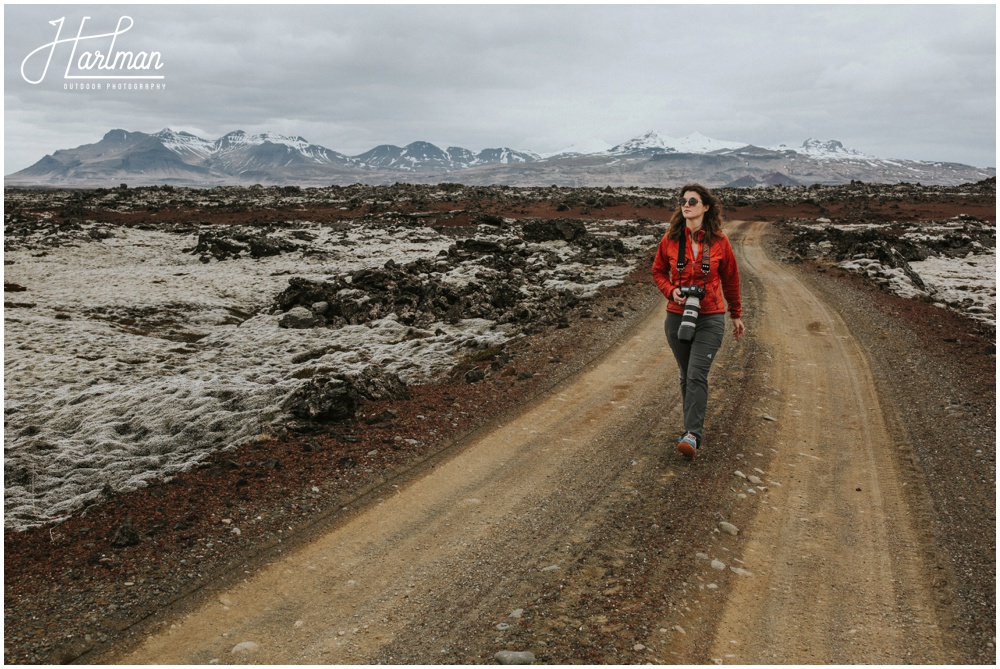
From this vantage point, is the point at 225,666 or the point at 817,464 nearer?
the point at 225,666

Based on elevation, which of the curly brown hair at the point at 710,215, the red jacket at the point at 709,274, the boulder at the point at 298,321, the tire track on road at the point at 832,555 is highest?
the curly brown hair at the point at 710,215

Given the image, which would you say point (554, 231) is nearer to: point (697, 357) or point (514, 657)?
point (697, 357)

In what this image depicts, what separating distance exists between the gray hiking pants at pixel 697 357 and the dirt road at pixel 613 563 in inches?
24.0

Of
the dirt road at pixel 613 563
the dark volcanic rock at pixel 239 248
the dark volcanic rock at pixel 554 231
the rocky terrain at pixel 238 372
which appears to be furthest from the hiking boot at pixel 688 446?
the dark volcanic rock at pixel 239 248

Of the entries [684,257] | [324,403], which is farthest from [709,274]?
[324,403]

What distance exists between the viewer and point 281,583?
504 cm

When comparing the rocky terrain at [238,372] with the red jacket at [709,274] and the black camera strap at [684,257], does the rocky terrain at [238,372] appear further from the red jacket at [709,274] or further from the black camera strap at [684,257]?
the black camera strap at [684,257]

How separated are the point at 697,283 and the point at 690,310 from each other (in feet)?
1.17

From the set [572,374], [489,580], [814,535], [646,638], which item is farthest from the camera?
[572,374]

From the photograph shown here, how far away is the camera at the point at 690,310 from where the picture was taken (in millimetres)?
6715

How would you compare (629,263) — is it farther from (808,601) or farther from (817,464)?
(808,601)

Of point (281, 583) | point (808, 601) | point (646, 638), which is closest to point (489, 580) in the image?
point (646, 638)

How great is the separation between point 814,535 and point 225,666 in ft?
17.7

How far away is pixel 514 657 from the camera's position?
13.4 feet
